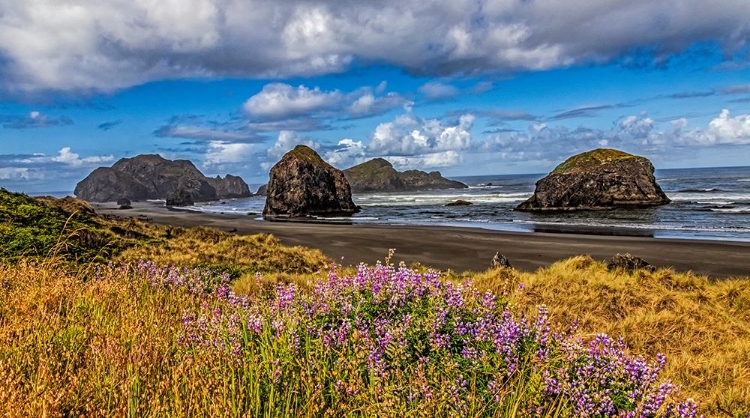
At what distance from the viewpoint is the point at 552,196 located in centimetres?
5538

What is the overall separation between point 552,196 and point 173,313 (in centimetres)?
5504

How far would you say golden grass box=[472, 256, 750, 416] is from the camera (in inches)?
217

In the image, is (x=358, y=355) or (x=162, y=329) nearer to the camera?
(x=358, y=355)

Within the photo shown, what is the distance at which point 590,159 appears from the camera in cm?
5966

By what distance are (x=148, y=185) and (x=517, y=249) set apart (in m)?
150

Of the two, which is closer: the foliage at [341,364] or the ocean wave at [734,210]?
the foliage at [341,364]

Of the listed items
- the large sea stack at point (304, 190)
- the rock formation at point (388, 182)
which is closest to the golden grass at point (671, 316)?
the large sea stack at point (304, 190)

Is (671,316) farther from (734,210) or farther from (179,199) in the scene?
(179,199)

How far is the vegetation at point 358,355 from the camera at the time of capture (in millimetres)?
3068

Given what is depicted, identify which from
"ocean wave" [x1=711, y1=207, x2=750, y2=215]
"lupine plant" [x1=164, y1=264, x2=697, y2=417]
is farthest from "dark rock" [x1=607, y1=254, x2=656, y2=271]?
→ "ocean wave" [x1=711, y1=207, x2=750, y2=215]

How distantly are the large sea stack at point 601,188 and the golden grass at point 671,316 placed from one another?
46149mm

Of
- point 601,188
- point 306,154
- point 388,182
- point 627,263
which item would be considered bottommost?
point 627,263

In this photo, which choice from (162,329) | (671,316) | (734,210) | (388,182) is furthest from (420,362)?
(388,182)

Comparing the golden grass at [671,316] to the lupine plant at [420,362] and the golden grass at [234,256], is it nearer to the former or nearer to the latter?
the lupine plant at [420,362]
